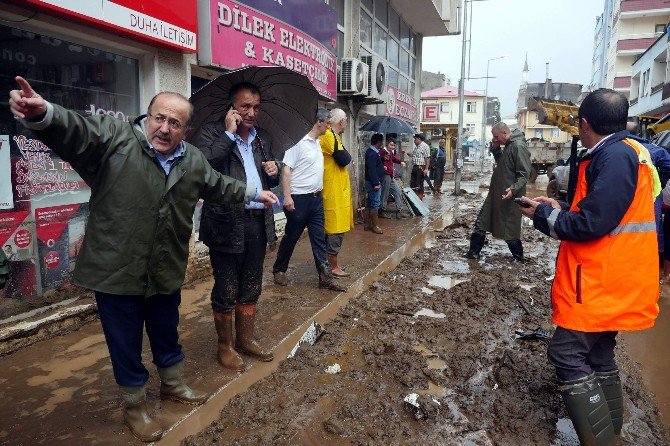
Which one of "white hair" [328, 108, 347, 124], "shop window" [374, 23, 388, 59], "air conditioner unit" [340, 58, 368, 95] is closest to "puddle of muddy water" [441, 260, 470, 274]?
"white hair" [328, 108, 347, 124]

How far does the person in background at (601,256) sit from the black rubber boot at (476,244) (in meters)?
4.61

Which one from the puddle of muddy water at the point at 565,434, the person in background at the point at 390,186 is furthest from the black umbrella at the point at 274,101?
the person in background at the point at 390,186

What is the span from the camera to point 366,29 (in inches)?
456

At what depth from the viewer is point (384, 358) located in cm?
373

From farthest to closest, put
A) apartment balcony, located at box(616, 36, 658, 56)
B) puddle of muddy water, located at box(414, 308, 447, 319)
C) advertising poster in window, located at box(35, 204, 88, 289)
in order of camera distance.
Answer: apartment balcony, located at box(616, 36, 658, 56) → puddle of muddy water, located at box(414, 308, 447, 319) → advertising poster in window, located at box(35, 204, 88, 289)

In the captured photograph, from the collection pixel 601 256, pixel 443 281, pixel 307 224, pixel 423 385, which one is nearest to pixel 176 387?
pixel 423 385

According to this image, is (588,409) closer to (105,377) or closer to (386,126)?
(105,377)

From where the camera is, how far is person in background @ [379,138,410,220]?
10.7 metres

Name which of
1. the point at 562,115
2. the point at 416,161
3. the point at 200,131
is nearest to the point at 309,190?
the point at 200,131

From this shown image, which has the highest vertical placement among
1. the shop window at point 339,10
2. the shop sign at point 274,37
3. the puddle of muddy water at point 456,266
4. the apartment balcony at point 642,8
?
the apartment balcony at point 642,8

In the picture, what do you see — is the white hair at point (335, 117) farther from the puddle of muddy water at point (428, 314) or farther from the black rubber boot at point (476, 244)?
the black rubber boot at point (476, 244)

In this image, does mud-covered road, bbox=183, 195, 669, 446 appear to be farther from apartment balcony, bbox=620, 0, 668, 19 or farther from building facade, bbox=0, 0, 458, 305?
apartment balcony, bbox=620, 0, 668, 19

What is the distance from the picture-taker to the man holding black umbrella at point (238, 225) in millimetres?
3074

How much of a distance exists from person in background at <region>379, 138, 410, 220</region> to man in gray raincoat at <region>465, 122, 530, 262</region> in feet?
12.4
